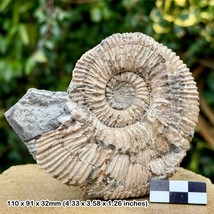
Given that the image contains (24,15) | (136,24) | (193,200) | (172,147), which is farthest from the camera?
(24,15)

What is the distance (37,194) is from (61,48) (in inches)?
54.7

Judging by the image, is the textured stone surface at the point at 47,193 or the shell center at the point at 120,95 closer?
the textured stone surface at the point at 47,193

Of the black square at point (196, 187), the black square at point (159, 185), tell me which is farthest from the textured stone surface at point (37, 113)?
the black square at point (196, 187)

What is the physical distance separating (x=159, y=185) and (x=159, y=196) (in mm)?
41

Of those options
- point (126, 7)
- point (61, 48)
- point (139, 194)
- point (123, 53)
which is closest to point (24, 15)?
point (61, 48)

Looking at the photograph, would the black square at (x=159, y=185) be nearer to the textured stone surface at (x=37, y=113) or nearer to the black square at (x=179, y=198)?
the black square at (x=179, y=198)

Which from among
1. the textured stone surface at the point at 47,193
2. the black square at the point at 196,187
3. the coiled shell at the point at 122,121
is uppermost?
the coiled shell at the point at 122,121

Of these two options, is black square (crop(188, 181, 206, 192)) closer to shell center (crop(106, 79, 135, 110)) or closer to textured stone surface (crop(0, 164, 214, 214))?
textured stone surface (crop(0, 164, 214, 214))

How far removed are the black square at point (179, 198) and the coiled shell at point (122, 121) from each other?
0.12m

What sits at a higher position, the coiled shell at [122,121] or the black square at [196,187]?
the coiled shell at [122,121]

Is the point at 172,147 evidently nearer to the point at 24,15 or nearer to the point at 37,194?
the point at 37,194

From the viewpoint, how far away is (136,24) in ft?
9.66

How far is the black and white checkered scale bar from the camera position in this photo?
198 cm

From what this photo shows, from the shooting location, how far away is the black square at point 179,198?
77.9 inches
